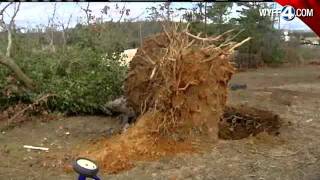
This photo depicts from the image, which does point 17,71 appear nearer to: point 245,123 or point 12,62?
point 12,62

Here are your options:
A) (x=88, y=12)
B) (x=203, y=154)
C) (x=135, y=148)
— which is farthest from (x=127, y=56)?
(x=203, y=154)

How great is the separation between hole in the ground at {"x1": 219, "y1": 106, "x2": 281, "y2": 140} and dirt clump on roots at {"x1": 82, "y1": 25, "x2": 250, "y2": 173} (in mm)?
807

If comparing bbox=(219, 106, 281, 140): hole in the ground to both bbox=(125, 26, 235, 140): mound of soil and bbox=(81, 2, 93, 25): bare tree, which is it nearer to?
bbox=(125, 26, 235, 140): mound of soil

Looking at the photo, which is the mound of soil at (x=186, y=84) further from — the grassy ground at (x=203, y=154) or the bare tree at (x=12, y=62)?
the bare tree at (x=12, y=62)

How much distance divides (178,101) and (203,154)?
816 mm

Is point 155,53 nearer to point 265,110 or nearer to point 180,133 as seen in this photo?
point 180,133

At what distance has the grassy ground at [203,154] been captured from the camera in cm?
588

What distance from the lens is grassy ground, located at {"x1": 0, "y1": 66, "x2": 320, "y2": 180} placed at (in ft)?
19.3

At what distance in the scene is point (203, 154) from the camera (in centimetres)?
648

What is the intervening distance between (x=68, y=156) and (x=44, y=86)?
10.3ft

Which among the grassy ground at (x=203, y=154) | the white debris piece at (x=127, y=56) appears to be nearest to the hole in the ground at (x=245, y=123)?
the grassy ground at (x=203, y=154)

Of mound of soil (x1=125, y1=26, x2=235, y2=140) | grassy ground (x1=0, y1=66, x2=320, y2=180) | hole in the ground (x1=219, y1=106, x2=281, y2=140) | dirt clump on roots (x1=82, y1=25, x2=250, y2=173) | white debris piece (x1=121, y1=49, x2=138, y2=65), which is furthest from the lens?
white debris piece (x1=121, y1=49, x2=138, y2=65)

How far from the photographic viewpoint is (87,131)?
840cm

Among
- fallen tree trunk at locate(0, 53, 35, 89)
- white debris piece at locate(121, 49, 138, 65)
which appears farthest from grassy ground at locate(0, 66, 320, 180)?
white debris piece at locate(121, 49, 138, 65)
